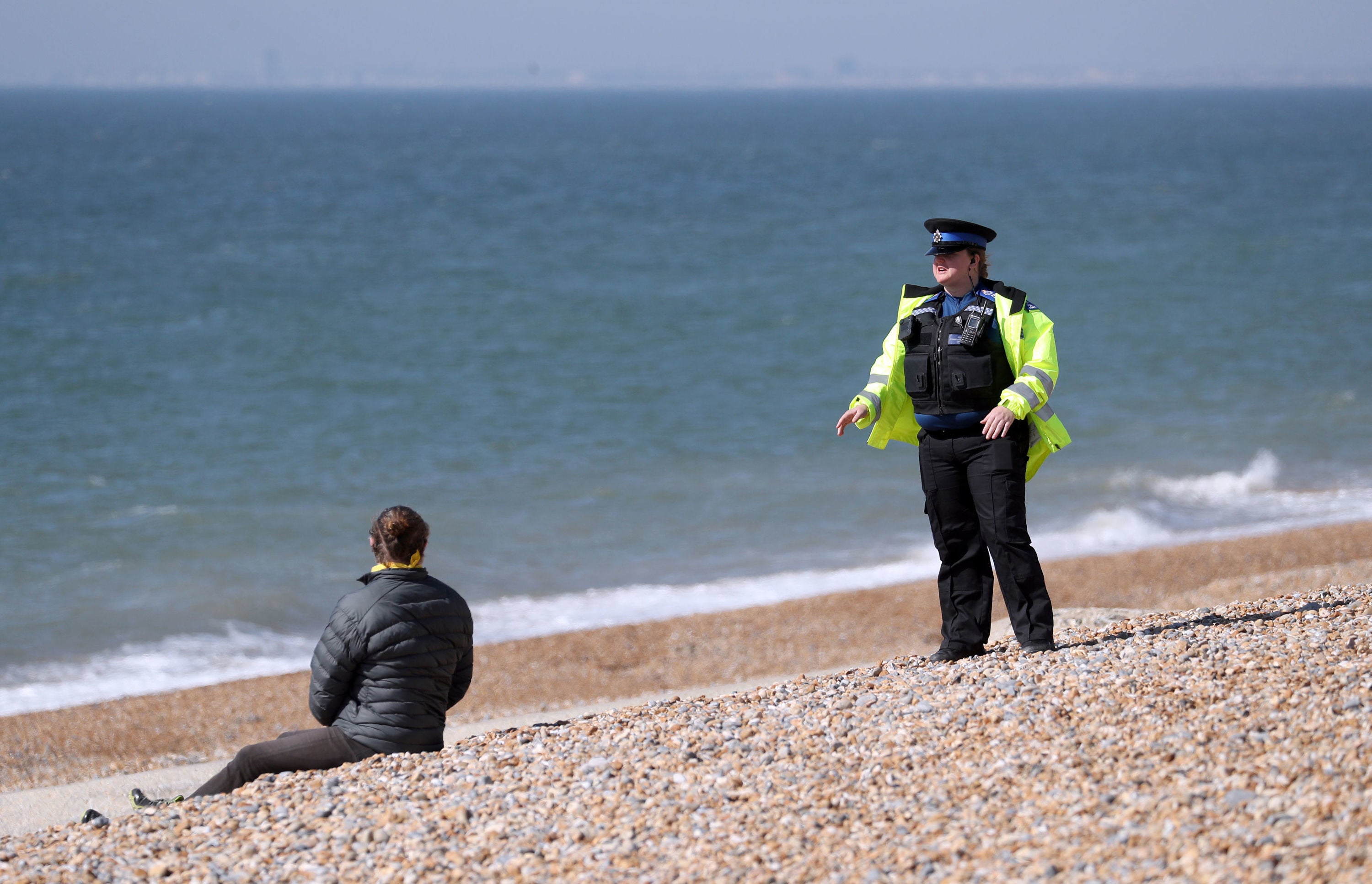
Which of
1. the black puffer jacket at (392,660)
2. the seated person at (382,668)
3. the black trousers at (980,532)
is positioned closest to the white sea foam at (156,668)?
the seated person at (382,668)

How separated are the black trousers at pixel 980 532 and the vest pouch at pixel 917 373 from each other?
0.23 meters

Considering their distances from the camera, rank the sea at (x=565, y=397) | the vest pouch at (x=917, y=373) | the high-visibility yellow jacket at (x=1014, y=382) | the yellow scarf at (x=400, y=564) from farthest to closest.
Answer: the sea at (x=565, y=397), the vest pouch at (x=917, y=373), the high-visibility yellow jacket at (x=1014, y=382), the yellow scarf at (x=400, y=564)

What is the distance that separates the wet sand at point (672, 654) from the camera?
28.7 ft

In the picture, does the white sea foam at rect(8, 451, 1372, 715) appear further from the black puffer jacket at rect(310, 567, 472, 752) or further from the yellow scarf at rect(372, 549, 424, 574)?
the yellow scarf at rect(372, 549, 424, 574)

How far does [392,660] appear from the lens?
525cm

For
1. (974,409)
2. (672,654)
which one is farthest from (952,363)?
(672,654)

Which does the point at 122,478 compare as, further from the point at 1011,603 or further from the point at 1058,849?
the point at 1058,849

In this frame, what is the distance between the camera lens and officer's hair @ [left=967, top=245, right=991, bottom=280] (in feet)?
18.6

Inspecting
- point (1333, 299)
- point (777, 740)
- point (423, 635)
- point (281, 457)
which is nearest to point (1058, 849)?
point (777, 740)

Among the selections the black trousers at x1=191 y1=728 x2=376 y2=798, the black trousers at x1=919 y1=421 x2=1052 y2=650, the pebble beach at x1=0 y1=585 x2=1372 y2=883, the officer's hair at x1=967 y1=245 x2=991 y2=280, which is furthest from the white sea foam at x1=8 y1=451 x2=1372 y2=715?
the officer's hair at x1=967 y1=245 x2=991 y2=280

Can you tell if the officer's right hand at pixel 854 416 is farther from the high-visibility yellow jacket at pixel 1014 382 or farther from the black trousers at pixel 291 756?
the black trousers at pixel 291 756

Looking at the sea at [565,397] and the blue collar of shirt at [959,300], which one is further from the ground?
the sea at [565,397]

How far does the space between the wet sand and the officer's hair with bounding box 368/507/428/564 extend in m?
3.78

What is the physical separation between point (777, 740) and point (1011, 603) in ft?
4.71
